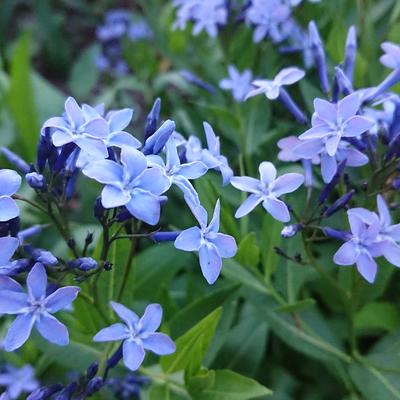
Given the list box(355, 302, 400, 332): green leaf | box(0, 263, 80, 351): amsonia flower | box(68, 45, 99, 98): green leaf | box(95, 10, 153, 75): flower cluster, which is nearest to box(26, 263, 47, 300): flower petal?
box(0, 263, 80, 351): amsonia flower

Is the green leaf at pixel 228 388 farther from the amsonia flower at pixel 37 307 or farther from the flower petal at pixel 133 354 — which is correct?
the amsonia flower at pixel 37 307

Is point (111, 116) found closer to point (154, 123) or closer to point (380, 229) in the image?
point (154, 123)

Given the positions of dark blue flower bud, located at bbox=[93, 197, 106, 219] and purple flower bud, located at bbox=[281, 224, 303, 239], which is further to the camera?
purple flower bud, located at bbox=[281, 224, 303, 239]

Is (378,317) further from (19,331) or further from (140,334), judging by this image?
(19,331)

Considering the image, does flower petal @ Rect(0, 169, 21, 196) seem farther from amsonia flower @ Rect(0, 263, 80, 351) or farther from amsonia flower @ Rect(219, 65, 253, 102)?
amsonia flower @ Rect(219, 65, 253, 102)

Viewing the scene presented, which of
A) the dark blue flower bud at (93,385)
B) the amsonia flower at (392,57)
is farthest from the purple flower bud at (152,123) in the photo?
the amsonia flower at (392,57)

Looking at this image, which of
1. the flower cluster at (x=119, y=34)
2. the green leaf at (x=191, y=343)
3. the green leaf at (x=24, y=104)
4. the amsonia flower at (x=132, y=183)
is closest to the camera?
the amsonia flower at (x=132, y=183)
